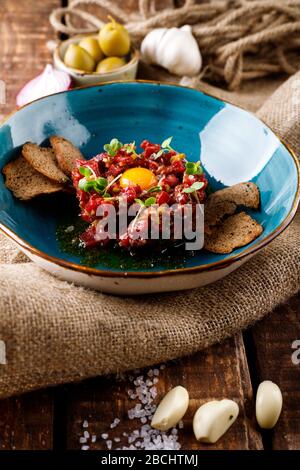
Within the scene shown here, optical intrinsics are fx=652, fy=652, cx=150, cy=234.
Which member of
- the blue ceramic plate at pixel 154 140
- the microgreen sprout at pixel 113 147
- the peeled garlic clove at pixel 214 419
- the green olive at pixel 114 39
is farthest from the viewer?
the green olive at pixel 114 39

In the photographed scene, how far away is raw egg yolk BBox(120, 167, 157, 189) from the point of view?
10.8ft

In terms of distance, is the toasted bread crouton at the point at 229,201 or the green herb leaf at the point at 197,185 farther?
the toasted bread crouton at the point at 229,201

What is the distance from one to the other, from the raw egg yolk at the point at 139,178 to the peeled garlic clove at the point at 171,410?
108cm

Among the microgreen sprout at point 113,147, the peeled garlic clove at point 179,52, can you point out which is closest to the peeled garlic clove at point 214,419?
the microgreen sprout at point 113,147

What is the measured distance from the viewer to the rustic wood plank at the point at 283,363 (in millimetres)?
2654

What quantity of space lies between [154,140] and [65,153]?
2.01 feet

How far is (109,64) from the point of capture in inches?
175

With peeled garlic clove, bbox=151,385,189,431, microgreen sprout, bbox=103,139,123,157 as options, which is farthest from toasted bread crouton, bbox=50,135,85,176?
peeled garlic clove, bbox=151,385,189,431

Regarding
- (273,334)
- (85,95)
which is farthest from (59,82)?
(273,334)

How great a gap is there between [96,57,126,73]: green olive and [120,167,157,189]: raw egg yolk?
4.49 feet

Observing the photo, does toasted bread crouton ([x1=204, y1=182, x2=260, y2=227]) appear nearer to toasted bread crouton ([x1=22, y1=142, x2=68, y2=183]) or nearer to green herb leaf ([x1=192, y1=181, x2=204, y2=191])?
green herb leaf ([x1=192, y1=181, x2=204, y2=191])

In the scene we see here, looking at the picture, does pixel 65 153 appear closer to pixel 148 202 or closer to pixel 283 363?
→ pixel 148 202

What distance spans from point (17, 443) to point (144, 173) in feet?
4.76

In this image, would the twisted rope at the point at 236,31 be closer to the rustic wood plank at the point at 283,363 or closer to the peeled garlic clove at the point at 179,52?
the peeled garlic clove at the point at 179,52
